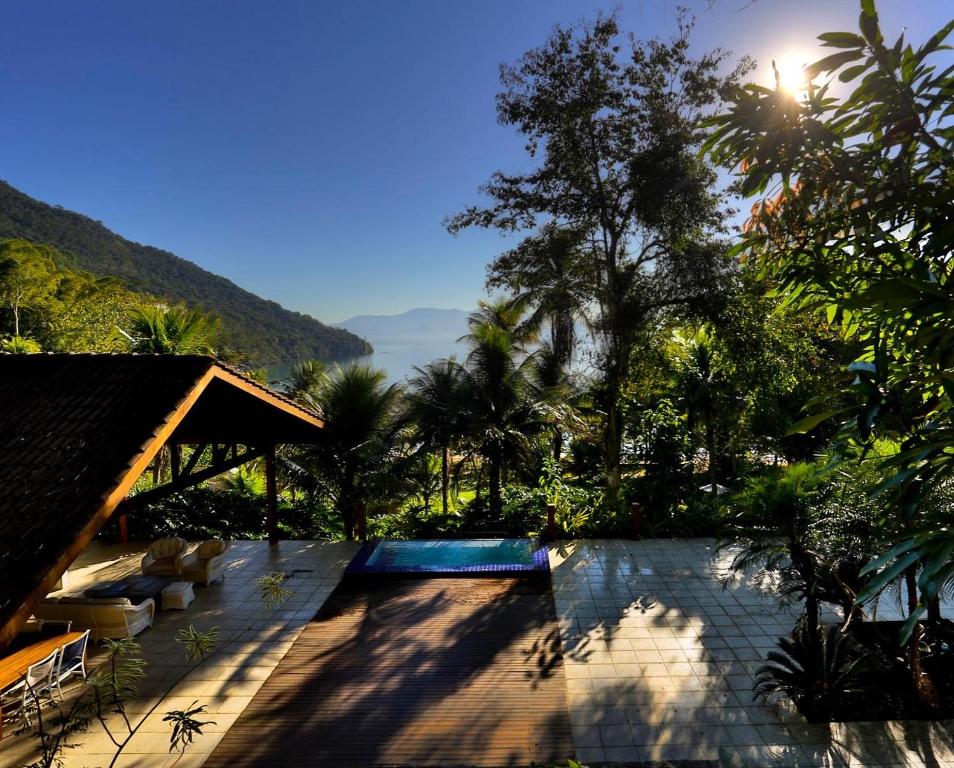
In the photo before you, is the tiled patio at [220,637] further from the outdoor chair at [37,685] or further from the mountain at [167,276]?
the mountain at [167,276]

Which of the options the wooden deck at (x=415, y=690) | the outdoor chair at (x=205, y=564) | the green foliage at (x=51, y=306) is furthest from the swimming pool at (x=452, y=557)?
the green foliage at (x=51, y=306)

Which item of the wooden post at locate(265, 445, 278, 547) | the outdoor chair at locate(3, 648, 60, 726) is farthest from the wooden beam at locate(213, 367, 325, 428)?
the outdoor chair at locate(3, 648, 60, 726)

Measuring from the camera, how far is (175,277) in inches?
1935

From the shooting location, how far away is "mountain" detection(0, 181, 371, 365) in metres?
42.2

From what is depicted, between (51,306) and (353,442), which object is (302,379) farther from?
(51,306)

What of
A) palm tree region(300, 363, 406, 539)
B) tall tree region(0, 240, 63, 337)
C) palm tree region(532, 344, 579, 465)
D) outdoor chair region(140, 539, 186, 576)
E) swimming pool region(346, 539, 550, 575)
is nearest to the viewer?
outdoor chair region(140, 539, 186, 576)

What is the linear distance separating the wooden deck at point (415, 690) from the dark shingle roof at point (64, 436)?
2.44m

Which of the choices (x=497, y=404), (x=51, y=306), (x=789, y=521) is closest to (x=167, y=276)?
(x=51, y=306)

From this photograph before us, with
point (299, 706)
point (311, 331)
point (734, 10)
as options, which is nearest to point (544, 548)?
point (299, 706)

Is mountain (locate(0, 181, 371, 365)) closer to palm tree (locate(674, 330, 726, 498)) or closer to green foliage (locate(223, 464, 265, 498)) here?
green foliage (locate(223, 464, 265, 498))

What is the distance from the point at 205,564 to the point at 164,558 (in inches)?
34.6

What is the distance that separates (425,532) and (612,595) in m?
4.39

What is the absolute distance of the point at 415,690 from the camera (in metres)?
5.63

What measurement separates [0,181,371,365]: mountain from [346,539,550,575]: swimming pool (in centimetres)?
3037
